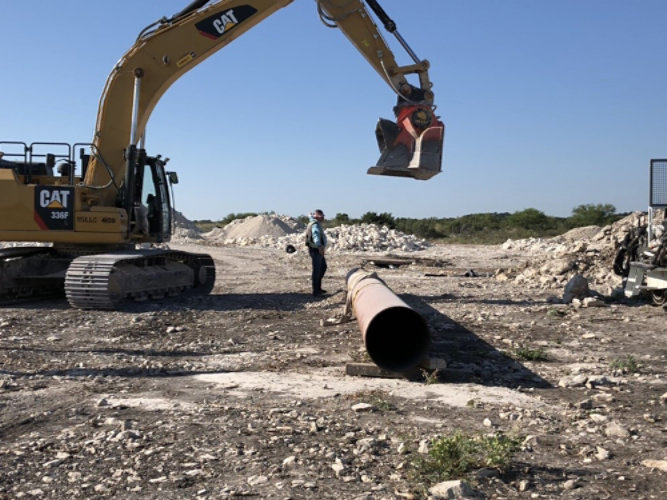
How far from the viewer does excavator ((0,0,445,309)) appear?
1195 cm

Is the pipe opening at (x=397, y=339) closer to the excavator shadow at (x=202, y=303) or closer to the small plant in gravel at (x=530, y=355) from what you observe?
the small plant in gravel at (x=530, y=355)

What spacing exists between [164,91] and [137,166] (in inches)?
59.0

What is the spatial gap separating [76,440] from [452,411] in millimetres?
2778

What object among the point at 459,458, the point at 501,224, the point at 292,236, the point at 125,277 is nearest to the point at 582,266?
the point at 125,277

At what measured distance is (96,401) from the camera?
5.61 meters

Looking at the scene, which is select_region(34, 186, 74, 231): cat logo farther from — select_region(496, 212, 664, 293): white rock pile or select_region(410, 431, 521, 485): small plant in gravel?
select_region(496, 212, 664, 293): white rock pile

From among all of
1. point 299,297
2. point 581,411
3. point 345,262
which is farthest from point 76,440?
point 345,262

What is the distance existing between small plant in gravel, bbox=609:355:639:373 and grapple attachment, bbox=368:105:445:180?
555cm

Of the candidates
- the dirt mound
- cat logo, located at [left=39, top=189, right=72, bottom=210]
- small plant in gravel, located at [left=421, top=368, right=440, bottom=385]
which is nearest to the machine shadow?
cat logo, located at [left=39, top=189, right=72, bottom=210]

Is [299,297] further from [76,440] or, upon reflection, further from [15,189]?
[76,440]

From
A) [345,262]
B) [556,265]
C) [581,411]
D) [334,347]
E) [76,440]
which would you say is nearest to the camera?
[76,440]

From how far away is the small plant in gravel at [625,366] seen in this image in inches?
269

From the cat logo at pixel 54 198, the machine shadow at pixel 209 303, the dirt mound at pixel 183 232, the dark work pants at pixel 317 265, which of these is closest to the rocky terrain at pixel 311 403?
the machine shadow at pixel 209 303

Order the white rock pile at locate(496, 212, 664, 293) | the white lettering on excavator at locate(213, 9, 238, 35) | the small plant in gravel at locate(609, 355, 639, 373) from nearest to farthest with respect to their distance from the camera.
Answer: the small plant in gravel at locate(609, 355, 639, 373), the white lettering on excavator at locate(213, 9, 238, 35), the white rock pile at locate(496, 212, 664, 293)
